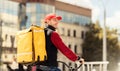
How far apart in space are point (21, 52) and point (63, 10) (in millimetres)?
75485

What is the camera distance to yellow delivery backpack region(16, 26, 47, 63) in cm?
691

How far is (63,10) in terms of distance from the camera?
271 ft

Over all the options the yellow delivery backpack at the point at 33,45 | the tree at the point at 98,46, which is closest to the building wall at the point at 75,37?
the tree at the point at 98,46

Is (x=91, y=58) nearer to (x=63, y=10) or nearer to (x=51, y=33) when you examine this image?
(x=63, y=10)

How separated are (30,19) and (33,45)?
68.0 metres

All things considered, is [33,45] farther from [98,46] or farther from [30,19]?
[98,46]

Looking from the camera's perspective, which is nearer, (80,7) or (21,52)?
(21,52)

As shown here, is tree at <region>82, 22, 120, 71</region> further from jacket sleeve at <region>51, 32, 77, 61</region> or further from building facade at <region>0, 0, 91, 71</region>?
jacket sleeve at <region>51, 32, 77, 61</region>

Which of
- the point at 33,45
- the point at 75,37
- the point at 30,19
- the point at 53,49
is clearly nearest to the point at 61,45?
the point at 53,49

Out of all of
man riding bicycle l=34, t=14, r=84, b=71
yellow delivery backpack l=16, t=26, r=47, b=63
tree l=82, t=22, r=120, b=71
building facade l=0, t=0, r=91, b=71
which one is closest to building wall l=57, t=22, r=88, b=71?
building facade l=0, t=0, r=91, b=71

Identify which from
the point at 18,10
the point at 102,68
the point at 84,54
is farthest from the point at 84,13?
the point at 102,68

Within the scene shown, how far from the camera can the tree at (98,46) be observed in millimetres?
74000

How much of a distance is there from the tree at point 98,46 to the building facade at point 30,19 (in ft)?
12.6

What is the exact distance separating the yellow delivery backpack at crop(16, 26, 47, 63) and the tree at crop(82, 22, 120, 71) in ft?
217
